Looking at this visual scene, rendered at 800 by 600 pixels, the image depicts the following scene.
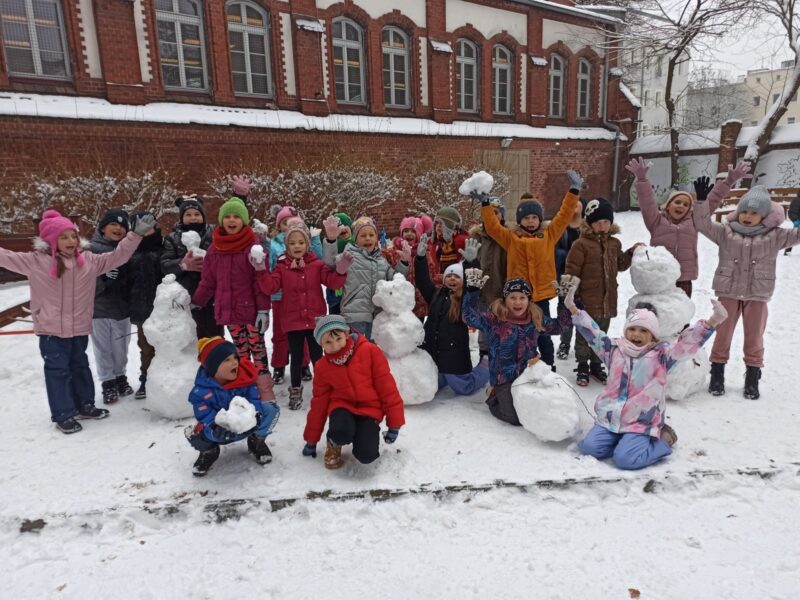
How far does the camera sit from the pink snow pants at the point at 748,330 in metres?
4.24

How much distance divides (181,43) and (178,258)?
29.4 ft

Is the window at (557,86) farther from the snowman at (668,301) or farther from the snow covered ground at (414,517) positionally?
the snow covered ground at (414,517)

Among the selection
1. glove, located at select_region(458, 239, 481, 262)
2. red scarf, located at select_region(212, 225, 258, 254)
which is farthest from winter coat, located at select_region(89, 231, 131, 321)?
glove, located at select_region(458, 239, 481, 262)

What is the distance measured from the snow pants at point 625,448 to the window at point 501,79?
14128 millimetres

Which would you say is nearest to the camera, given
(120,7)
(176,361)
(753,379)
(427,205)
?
(176,361)

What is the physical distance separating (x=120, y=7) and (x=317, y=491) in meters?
11.1

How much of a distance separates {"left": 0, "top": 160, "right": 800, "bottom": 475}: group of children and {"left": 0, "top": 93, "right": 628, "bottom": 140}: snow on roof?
712 centimetres

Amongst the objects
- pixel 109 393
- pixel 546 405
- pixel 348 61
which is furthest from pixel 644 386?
pixel 348 61

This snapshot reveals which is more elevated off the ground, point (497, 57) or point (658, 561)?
point (497, 57)

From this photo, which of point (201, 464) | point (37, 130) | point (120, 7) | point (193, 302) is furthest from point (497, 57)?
point (201, 464)

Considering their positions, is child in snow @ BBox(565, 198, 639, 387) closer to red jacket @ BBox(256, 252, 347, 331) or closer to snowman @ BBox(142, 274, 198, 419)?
red jacket @ BBox(256, 252, 347, 331)

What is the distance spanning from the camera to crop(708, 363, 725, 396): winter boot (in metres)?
4.39

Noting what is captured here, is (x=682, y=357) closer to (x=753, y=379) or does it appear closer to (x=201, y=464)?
(x=753, y=379)

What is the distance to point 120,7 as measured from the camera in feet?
32.9
